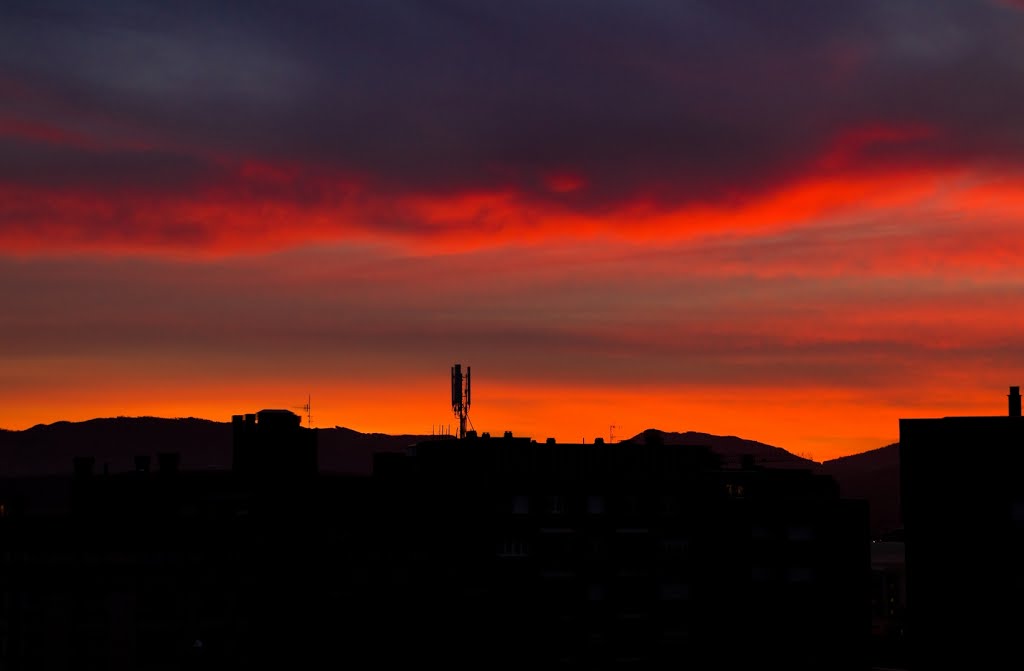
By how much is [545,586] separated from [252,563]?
30.5 m

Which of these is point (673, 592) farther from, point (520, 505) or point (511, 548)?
point (520, 505)

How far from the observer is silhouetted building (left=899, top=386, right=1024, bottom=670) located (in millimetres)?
92625

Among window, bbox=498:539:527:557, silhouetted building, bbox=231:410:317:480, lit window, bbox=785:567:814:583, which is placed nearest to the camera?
silhouetted building, bbox=231:410:317:480

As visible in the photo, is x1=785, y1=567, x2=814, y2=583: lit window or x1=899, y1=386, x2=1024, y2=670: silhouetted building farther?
x1=785, y1=567, x2=814, y2=583: lit window

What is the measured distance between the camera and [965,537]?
308 feet

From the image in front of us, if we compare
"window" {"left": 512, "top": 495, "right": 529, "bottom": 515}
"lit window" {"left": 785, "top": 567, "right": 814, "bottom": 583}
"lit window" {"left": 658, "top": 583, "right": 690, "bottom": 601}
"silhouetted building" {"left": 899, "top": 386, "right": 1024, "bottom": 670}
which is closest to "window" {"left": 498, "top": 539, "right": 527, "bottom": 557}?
"window" {"left": 512, "top": 495, "right": 529, "bottom": 515}

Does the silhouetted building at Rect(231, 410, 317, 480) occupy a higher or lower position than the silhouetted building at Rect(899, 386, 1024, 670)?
higher

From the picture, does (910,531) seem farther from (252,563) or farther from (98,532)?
(98,532)

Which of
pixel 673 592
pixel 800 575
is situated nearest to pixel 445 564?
pixel 673 592

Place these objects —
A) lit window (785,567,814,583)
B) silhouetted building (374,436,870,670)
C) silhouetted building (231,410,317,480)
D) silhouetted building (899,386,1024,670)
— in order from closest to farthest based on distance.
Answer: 1. silhouetted building (899,386,1024,670)
2. silhouetted building (231,410,317,480)
3. silhouetted building (374,436,870,670)
4. lit window (785,567,814,583)

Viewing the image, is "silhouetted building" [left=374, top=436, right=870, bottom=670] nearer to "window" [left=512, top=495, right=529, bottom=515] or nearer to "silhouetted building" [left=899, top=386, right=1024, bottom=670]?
"window" [left=512, top=495, right=529, bottom=515]

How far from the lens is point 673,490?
162875 mm

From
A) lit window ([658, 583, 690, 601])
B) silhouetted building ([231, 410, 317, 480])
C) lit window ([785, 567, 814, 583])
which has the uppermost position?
silhouetted building ([231, 410, 317, 480])

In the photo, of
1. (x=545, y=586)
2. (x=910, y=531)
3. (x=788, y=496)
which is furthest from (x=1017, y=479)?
(x=788, y=496)
